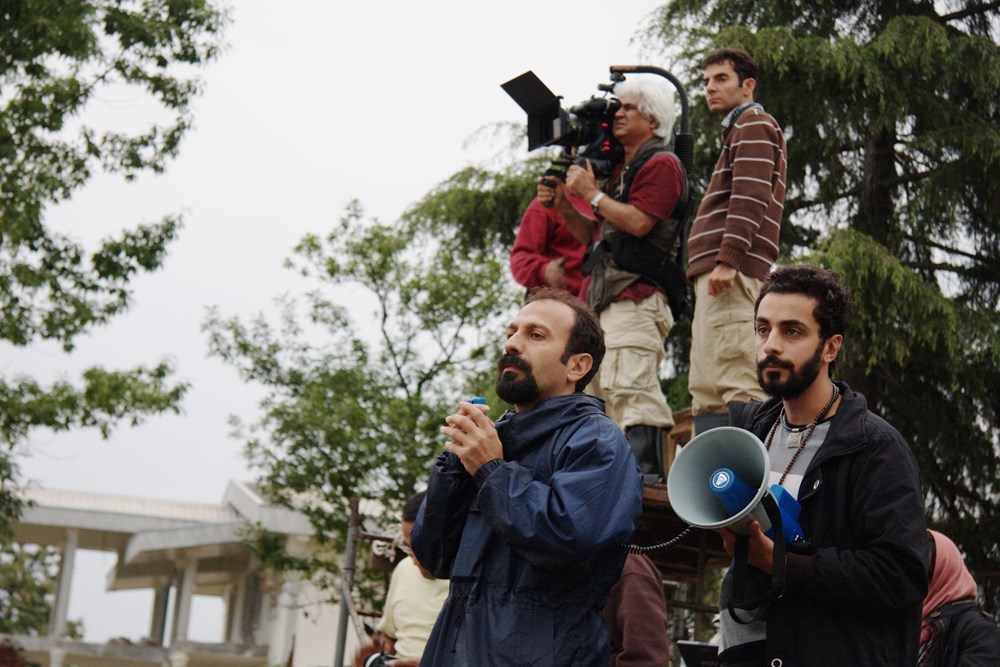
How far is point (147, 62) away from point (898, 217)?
327 inches

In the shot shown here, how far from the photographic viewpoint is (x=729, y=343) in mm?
5930

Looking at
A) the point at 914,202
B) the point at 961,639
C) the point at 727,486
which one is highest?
the point at 914,202

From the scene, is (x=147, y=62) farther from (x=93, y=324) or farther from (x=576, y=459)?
(x=576, y=459)

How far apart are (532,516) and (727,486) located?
1.60 ft

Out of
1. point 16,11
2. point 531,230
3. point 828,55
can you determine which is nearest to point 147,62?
point 16,11

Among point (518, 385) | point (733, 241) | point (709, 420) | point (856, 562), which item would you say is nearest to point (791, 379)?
point (856, 562)

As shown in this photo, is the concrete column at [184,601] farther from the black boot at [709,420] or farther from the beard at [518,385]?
the beard at [518,385]

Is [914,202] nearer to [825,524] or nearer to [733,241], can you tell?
[733,241]

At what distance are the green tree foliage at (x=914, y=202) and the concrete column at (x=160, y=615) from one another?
835 inches

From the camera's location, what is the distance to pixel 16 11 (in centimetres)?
1370

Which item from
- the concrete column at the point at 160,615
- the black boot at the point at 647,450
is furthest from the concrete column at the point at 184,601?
the black boot at the point at 647,450

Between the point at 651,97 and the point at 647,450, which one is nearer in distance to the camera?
the point at 647,450

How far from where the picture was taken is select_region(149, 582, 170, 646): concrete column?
3098cm

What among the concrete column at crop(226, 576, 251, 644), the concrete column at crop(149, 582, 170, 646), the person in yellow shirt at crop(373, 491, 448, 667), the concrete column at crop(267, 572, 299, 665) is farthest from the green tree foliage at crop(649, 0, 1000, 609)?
the concrete column at crop(149, 582, 170, 646)
